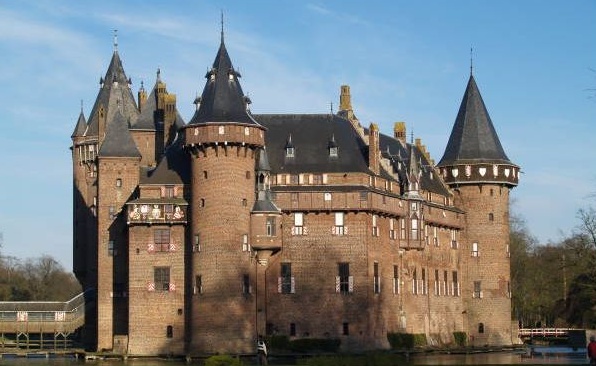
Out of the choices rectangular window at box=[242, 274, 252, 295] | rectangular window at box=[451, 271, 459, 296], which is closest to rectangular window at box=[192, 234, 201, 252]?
rectangular window at box=[242, 274, 252, 295]

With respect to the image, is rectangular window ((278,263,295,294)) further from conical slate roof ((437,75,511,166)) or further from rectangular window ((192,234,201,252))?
conical slate roof ((437,75,511,166))

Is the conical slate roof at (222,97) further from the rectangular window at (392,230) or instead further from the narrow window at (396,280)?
the narrow window at (396,280)

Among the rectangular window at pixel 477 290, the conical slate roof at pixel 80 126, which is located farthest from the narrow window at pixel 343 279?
the conical slate roof at pixel 80 126

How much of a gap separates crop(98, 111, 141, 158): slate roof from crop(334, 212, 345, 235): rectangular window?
498 inches

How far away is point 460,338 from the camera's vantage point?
3561 inches

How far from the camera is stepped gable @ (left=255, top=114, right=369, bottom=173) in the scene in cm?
7975

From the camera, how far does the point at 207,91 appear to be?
7694 centimetres

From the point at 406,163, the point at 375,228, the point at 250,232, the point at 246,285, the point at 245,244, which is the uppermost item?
the point at 406,163

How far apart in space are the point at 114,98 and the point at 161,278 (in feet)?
64.7

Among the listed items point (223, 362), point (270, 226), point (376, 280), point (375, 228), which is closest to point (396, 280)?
point (376, 280)

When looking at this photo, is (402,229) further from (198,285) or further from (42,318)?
(42,318)

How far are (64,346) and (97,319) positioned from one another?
8857 mm

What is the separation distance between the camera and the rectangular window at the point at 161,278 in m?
76.4

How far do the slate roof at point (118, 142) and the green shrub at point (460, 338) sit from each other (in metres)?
25.8
